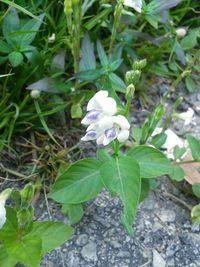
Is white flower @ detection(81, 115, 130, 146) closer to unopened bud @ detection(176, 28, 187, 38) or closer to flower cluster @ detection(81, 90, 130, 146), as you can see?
flower cluster @ detection(81, 90, 130, 146)

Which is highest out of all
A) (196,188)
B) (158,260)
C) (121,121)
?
(121,121)

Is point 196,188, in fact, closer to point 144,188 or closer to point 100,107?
point 144,188

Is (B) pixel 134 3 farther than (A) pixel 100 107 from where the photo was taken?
Yes

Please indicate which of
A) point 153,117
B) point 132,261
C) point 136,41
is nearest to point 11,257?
point 132,261

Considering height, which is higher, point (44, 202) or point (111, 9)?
point (111, 9)

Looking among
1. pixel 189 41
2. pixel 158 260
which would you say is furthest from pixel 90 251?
pixel 189 41

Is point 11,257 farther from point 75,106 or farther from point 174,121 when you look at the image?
point 174,121
